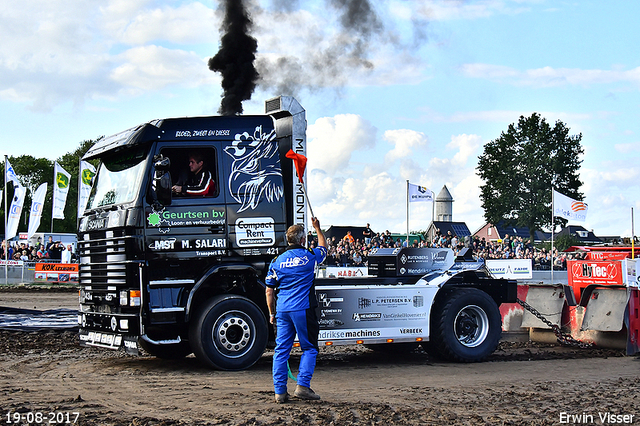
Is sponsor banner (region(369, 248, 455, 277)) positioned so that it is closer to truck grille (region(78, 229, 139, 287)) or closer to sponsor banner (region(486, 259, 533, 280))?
truck grille (region(78, 229, 139, 287))

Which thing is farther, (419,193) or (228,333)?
(419,193)

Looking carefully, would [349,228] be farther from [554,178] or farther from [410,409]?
[554,178]

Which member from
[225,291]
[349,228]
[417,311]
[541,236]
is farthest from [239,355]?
[541,236]

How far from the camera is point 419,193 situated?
28.1 meters

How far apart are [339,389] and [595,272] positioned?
7.37 metres

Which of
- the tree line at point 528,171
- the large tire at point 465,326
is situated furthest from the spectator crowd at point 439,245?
the tree line at point 528,171

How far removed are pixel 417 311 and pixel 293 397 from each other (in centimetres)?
346

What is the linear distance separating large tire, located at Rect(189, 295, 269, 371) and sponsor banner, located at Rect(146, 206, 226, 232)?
1.00 metres

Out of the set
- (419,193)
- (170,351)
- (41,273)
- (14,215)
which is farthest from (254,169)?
(14,215)

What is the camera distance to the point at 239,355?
29.7 feet

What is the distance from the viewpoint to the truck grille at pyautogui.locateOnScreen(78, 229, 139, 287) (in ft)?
28.9

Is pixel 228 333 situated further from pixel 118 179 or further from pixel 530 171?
pixel 530 171

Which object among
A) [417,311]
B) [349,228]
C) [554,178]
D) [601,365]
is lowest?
[601,365]

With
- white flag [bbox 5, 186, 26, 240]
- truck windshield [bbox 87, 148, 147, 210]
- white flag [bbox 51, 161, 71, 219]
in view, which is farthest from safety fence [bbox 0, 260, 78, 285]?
truck windshield [bbox 87, 148, 147, 210]
